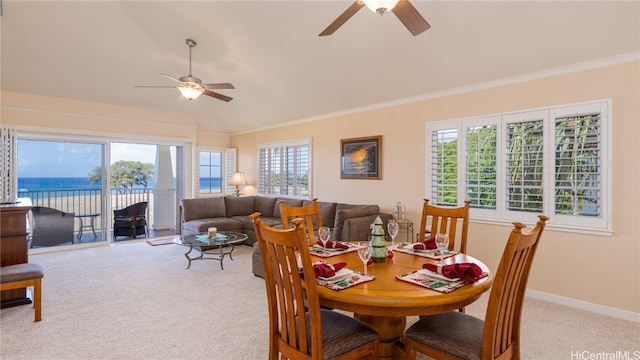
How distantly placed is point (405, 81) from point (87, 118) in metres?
5.51

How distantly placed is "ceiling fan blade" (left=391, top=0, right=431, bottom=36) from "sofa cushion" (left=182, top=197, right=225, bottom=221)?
512 centimetres

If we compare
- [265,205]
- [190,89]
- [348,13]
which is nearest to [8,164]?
[190,89]

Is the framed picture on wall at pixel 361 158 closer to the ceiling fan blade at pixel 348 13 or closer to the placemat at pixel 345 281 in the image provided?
the ceiling fan blade at pixel 348 13

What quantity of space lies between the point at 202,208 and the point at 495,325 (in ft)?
18.5

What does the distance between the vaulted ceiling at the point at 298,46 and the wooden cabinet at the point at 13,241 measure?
7.88 feet

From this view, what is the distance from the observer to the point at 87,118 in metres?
5.77

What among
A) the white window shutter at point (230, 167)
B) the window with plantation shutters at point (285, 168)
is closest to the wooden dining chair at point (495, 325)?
the window with plantation shutters at point (285, 168)

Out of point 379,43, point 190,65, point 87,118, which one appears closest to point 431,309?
point 379,43

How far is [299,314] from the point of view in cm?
160

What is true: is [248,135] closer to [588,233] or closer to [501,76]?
[501,76]

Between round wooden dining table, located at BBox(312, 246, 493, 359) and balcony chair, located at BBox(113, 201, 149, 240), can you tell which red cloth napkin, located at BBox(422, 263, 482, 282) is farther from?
balcony chair, located at BBox(113, 201, 149, 240)

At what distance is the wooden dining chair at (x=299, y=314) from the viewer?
1520 millimetres

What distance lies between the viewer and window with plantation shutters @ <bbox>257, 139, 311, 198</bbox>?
6352 mm

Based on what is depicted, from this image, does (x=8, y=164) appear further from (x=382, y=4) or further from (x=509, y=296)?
(x=509, y=296)
